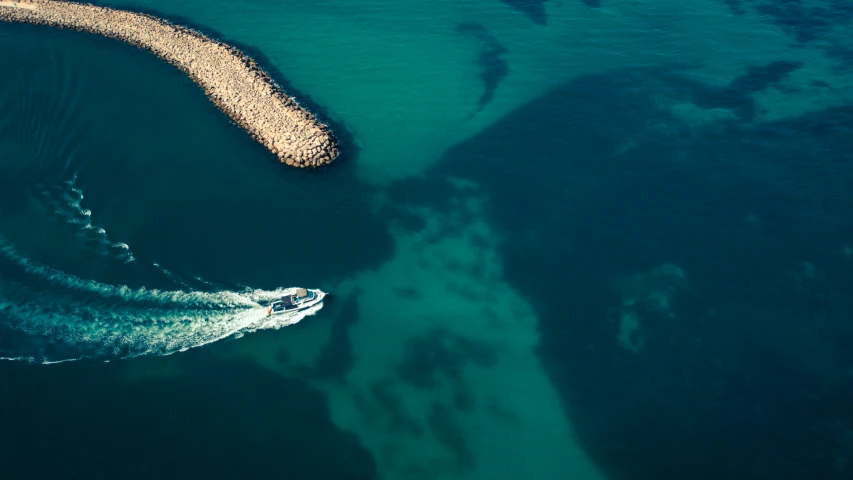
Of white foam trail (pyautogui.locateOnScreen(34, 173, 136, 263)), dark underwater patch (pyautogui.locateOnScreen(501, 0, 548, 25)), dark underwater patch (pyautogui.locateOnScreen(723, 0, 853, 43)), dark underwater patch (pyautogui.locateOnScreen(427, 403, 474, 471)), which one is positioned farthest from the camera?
dark underwater patch (pyautogui.locateOnScreen(501, 0, 548, 25))

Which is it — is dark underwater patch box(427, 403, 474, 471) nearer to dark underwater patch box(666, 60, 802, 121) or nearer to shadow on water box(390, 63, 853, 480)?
shadow on water box(390, 63, 853, 480)

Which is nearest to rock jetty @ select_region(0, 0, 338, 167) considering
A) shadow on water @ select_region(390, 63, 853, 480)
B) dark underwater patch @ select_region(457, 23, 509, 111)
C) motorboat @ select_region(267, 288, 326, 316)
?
shadow on water @ select_region(390, 63, 853, 480)

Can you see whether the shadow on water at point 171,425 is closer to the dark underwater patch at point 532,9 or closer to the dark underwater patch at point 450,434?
the dark underwater patch at point 450,434

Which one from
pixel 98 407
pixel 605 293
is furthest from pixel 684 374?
pixel 98 407

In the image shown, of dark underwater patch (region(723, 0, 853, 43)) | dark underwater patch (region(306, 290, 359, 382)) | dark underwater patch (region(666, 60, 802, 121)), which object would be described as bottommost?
dark underwater patch (region(306, 290, 359, 382))

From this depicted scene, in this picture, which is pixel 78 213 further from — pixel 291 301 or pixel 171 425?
pixel 171 425

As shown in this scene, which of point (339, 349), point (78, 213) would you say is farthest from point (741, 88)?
point (78, 213)

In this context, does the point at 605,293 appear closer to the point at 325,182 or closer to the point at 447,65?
the point at 325,182
